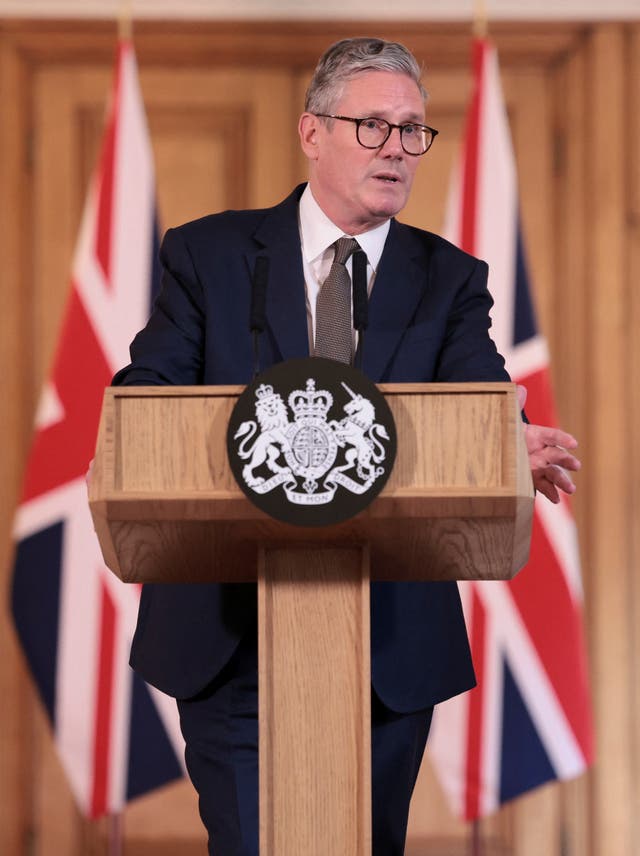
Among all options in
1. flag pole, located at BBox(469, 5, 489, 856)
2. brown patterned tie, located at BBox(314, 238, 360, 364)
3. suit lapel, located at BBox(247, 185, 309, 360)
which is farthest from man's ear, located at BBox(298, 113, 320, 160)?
flag pole, located at BBox(469, 5, 489, 856)

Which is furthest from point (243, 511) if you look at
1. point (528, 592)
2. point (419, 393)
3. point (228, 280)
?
point (528, 592)

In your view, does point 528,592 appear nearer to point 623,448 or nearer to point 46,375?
point 623,448

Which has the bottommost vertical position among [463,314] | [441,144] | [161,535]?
[161,535]

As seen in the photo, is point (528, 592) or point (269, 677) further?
point (528, 592)

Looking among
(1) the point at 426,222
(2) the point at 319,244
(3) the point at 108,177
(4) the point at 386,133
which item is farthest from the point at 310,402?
(1) the point at 426,222

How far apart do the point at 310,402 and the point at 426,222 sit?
9.84ft

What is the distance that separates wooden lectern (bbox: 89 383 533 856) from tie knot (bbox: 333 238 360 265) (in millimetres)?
609

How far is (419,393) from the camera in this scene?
1.49 m

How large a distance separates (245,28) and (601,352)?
1620 mm

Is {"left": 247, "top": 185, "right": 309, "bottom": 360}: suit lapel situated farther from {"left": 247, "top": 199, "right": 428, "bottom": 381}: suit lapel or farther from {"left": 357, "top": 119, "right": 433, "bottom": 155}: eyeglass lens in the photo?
{"left": 357, "top": 119, "right": 433, "bottom": 155}: eyeglass lens

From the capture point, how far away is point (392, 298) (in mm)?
2139

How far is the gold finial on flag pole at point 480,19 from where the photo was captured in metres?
4.21

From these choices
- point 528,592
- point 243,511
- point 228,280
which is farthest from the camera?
point 528,592

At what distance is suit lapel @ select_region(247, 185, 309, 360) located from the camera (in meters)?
2.04
